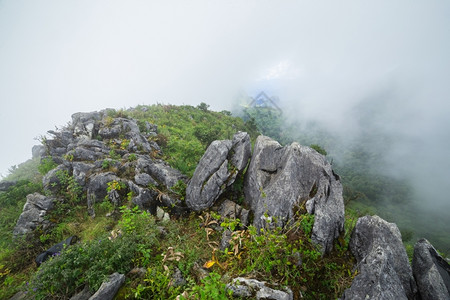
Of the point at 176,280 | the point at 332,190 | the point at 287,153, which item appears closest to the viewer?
the point at 176,280

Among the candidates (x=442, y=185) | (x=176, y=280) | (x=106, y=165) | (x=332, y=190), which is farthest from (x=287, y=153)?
(x=442, y=185)

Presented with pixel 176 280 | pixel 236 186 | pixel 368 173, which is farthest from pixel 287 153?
pixel 368 173

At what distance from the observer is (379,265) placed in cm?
425

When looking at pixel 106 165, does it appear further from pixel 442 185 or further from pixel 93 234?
pixel 442 185

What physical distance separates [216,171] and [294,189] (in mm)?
4102

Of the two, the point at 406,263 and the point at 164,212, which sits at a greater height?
the point at 164,212

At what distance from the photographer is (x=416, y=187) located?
138m

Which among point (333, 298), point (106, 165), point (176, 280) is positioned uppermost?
Result: point (106, 165)

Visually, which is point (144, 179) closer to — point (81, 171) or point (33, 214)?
point (81, 171)

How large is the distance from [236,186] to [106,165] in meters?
8.18

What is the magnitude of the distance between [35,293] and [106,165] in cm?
697

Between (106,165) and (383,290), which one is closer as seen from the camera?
(383,290)

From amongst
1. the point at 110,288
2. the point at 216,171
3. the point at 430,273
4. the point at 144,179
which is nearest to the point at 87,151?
the point at 144,179

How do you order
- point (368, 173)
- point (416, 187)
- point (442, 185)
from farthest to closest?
point (442, 185), point (416, 187), point (368, 173)
